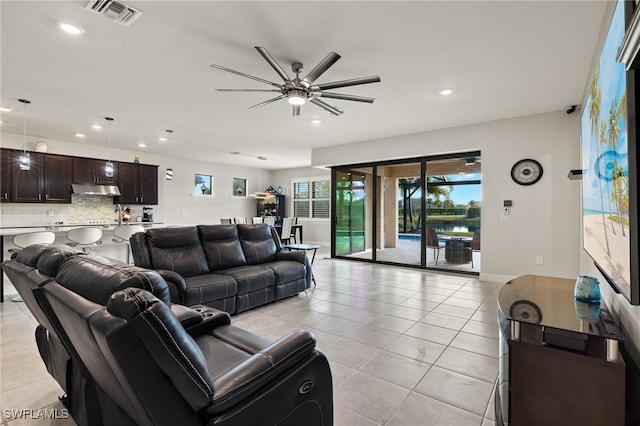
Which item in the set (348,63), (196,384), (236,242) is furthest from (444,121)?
(196,384)

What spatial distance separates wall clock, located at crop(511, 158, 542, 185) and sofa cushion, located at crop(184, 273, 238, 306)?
448 cm

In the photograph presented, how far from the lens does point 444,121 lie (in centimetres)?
498

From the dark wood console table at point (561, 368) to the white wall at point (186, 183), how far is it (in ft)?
25.9

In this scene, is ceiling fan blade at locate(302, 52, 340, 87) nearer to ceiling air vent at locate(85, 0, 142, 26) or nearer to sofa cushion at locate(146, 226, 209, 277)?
ceiling air vent at locate(85, 0, 142, 26)

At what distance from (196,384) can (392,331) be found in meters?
2.38

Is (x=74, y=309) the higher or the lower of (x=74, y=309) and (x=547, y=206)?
the lower

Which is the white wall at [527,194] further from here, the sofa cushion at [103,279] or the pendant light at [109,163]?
the pendant light at [109,163]

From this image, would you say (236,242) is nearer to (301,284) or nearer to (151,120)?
(301,284)

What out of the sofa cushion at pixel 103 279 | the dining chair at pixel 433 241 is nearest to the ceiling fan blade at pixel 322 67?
the sofa cushion at pixel 103 279

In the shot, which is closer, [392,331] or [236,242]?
[392,331]

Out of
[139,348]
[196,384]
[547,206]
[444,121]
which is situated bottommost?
[196,384]

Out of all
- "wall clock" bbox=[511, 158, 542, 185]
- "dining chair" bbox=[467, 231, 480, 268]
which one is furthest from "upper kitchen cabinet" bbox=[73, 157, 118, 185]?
"wall clock" bbox=[511, 158, 542, 185]

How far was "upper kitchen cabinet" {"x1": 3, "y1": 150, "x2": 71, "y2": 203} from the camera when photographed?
18.2 feet

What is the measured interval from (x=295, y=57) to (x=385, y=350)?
282 cm
